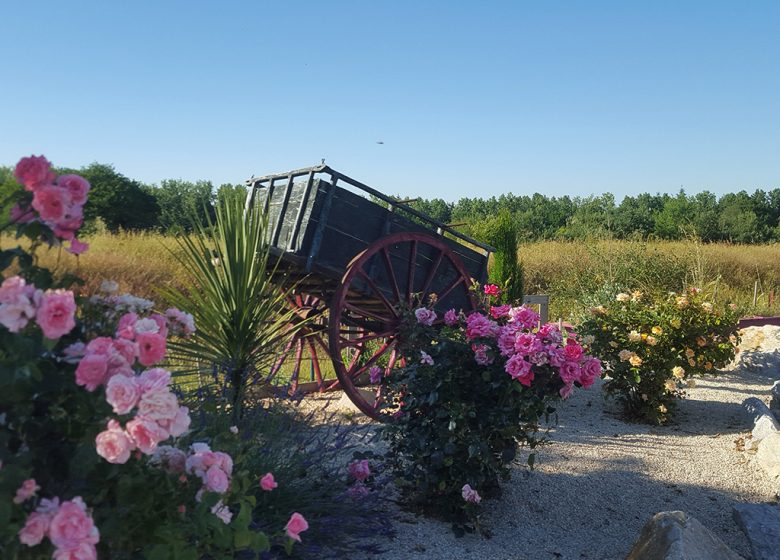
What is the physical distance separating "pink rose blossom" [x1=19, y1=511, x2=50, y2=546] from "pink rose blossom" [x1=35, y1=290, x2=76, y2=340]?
15.6 inches

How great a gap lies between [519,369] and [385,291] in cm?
254

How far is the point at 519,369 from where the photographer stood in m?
3.20

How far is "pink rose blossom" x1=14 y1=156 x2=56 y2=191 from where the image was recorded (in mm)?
1657

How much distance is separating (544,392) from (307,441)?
1193 mm

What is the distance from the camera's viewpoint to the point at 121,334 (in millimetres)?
1713

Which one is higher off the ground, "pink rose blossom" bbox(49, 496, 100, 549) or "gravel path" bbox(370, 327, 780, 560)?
"pink rose blossom" bbox(49, 496, 100, 549)

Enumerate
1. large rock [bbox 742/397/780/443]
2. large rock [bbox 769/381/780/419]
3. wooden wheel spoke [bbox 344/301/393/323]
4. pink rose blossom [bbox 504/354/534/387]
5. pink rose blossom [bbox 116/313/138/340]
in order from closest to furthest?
pink rose blossom [bbox 116/313/138/340]
pink rose blossom [bbox 504/354/534/387]
large rock [bbox 742/397/780/443]
wooden wheel spoke [bbox 344/301/393/323]
large rock [bbox 769/381/780/419]

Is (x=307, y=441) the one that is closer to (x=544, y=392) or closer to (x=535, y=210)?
(x=544, y=392)

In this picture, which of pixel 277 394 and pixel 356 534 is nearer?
pixel 356 534

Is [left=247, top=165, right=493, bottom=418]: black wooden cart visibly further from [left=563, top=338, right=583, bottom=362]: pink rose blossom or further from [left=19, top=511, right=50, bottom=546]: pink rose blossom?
[left=19, top=511, right=50, bottom=546]: pink rose blossom

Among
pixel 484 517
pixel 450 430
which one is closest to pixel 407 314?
pixel 450 430

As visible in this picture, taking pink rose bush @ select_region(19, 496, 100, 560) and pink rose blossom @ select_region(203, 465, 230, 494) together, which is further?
pink rose blossom @ select_region(203, 465, 230, 494)

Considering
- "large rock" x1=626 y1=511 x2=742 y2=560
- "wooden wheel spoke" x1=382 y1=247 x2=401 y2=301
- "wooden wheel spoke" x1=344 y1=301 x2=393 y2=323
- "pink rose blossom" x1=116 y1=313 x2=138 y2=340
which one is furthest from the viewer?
"wooden wheel spoke" x1=382 y1=247 x2=401 y2=301

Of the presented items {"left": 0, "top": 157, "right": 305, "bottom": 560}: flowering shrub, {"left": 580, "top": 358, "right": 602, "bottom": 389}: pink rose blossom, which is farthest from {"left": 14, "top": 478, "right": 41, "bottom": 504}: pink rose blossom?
{"left": 580, "top": 358, "right": 602, "bottom": 389}: pink rose blossom
